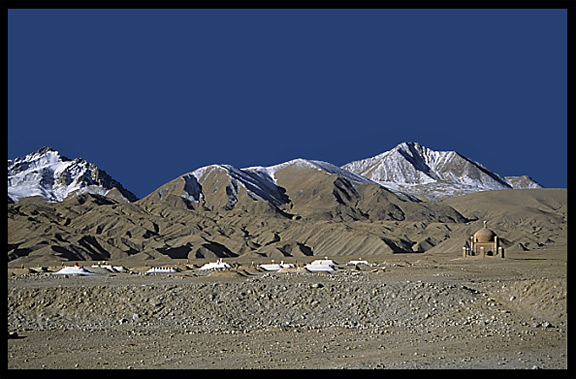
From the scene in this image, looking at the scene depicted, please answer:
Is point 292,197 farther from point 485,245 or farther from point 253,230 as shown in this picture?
point 485,245

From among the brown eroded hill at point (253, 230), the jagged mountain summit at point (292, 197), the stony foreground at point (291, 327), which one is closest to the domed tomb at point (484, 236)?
the brown eroded hill at point (253, 230)

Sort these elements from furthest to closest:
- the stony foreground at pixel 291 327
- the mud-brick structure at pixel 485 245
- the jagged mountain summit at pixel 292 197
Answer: the jagged mountain summit at pixel 292 197
the mud-brick structure at pixel 485 245
the stony foreground at pixel 291 327

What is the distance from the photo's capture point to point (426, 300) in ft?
61.2

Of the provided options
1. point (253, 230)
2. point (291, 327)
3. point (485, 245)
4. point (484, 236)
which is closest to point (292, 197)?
point (253, 230)

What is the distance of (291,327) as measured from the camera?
17.3 m

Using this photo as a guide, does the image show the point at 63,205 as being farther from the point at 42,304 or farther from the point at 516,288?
the point at 516,288

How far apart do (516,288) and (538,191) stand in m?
164

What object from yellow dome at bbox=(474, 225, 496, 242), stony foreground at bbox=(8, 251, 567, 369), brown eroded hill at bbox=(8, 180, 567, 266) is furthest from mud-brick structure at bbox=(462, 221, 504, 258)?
stony foreground at bbox=(8, 251, 567, 369)

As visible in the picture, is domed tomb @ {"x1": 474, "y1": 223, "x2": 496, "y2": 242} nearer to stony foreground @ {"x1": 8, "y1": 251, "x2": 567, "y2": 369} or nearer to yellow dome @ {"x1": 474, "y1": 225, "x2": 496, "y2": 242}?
yellow dome @ {"x1": 474, "y1": 225, "x2": 496, "y2": 242}

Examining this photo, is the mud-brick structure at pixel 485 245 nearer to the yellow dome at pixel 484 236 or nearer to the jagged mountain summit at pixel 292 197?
the yellow dome at pixel 484 236

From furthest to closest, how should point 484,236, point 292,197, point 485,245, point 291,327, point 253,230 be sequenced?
point 292,197
point 253,230
point 484,236
point 485,245
point 291,327

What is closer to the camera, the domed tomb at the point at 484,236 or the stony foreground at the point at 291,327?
the stony foreground at the point at 291,327

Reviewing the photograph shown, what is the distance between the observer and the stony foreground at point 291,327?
1223cm
